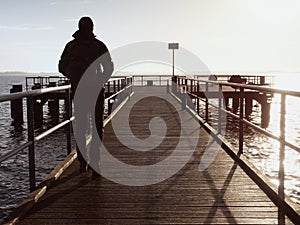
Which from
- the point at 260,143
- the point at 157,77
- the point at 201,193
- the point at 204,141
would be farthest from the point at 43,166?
the point at 157,77

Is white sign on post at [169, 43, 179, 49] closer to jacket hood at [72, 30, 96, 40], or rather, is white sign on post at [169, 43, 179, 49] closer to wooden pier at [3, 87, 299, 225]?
wooden pier at [3, 87, 299, 225]


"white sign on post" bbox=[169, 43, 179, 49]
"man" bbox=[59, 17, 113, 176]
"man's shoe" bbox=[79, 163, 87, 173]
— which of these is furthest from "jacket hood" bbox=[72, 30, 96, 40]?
"white sign on post" bbox=[169, 43, 179, 49]

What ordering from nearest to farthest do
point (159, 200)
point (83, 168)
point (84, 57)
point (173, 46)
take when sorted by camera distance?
1. point (159, 200)
2. point (84, 57)
3. point (83, 168)
4. point (173, 46)

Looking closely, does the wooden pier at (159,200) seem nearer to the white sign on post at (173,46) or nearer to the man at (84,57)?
the man at (84,57)

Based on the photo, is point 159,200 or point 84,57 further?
point 84,57

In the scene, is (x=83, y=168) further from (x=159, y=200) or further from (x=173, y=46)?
(x=173, y=46)

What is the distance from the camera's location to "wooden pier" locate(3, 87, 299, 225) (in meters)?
4.23

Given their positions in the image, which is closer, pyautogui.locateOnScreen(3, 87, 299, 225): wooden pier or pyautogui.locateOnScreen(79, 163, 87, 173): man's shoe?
pyautogui.locateOnScreen(3, 87, 299, 225): wooden pier

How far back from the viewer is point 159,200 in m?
4.86

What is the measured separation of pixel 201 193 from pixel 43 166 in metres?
12.7

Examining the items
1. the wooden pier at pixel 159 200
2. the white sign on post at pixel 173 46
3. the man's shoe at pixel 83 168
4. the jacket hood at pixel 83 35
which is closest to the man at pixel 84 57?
the jacket hood at pixel 83 35

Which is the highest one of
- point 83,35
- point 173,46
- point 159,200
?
point 173,46

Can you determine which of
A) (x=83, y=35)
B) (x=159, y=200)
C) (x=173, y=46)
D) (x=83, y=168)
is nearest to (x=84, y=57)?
(x=83, y=35)

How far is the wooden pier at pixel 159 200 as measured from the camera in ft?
13.9
